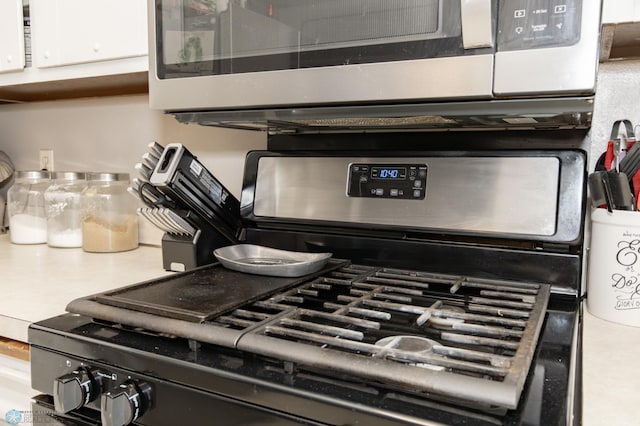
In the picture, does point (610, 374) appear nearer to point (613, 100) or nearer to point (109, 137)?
point (613, 100)

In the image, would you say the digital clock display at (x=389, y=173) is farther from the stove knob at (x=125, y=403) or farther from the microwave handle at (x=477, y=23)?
the stove knob at (x=125, y=403)

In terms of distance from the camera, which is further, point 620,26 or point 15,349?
point 15,349

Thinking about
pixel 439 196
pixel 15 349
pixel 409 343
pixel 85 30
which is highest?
pixel 85 30

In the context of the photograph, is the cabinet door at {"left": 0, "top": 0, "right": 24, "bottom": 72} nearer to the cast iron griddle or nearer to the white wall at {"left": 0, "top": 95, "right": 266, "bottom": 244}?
the white wall at {"left": 0, "top": 95, "right": 266, "bottom": 244}

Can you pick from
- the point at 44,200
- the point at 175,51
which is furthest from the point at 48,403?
the point at 44,200

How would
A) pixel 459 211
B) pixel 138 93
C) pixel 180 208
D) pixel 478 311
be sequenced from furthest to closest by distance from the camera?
pixel 138 93
pixel 180 208
pixel 459 211
pixel 478 311

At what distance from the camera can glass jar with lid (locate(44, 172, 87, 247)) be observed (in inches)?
56.8

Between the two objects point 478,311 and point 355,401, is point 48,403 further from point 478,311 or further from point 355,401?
point 478,311

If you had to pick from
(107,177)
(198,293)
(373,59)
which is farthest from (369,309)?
(107,177)

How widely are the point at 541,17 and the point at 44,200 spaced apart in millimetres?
1453

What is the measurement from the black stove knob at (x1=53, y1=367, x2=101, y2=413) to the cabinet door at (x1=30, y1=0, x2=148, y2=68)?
0.73 m

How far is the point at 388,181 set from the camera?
980mm

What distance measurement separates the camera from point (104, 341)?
65 centimetres

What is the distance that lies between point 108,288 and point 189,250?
0.55 ft
